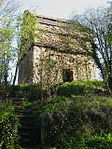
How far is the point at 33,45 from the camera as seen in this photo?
15.5 m

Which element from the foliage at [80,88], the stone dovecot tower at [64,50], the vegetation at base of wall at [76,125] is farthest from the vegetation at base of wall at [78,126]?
the stone dovecot tower at [64,50]

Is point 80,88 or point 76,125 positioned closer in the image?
point 76,125

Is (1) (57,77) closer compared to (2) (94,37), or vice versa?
(1) (57,77)

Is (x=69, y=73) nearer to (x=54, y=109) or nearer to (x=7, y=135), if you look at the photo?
(x=54, y=109)

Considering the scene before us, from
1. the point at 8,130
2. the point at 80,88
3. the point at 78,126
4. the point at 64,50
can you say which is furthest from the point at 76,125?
the point at 64,50

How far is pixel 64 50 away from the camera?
49.4 feet

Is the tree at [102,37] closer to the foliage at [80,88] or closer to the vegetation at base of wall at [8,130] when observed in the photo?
the foliage at [80,88]

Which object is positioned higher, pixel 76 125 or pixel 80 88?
pixel 80 88

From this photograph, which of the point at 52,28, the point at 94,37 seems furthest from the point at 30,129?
the point at 52,28

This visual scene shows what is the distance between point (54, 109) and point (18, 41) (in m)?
8.32

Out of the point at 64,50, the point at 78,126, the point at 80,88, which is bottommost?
the point at 78,126

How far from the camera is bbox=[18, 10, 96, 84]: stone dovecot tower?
14.1m

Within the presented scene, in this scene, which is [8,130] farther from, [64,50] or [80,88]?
[64,50]

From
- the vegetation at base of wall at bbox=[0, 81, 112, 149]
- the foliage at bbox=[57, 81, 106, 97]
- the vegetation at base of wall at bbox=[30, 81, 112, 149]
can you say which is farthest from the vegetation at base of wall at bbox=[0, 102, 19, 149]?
the foliage at bbox=[57, 81, 106, 97]
